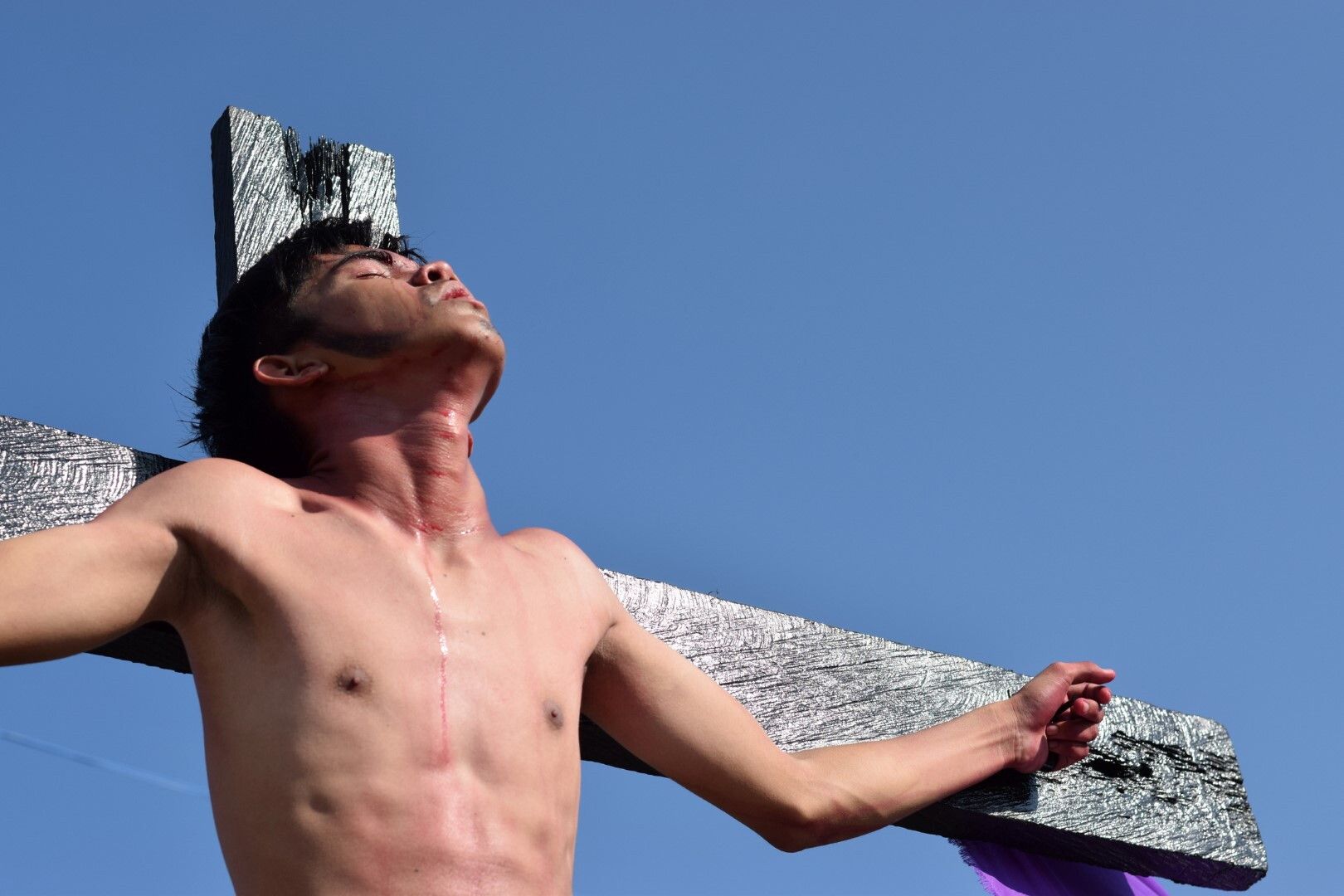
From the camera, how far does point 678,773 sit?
2688mm

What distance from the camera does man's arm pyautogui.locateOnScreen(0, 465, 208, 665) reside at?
6.71 feet

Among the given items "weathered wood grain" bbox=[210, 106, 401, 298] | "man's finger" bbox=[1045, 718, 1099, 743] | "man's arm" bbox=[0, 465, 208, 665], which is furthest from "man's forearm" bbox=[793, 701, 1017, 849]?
"weathered wood grain" bbox=[210, 106, 401, 298]

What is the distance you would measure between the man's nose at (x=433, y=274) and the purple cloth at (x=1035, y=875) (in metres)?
Answer: 1.42

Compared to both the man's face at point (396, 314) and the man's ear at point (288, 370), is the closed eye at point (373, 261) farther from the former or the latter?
the man's ear at point (288, 370)

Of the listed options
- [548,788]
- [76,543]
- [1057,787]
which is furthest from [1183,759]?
[76,543]

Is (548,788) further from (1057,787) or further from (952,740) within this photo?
(1057,787)

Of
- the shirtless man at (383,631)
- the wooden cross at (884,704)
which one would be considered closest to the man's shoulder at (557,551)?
the shirtless man at (383,631)

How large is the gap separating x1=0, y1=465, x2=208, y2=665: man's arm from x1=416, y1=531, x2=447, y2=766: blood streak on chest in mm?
317

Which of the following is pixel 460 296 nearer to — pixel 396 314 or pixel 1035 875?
pixel 396 314

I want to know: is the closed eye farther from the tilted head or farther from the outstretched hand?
the outstretched hand

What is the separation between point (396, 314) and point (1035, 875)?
65.0 inches

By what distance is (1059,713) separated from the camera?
3186mm

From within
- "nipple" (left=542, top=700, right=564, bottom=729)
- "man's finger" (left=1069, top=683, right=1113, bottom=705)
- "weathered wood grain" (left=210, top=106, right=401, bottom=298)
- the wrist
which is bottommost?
"nipple" (left=542, top=700, right=564, bottom=729)

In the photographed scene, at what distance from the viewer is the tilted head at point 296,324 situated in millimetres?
2676
